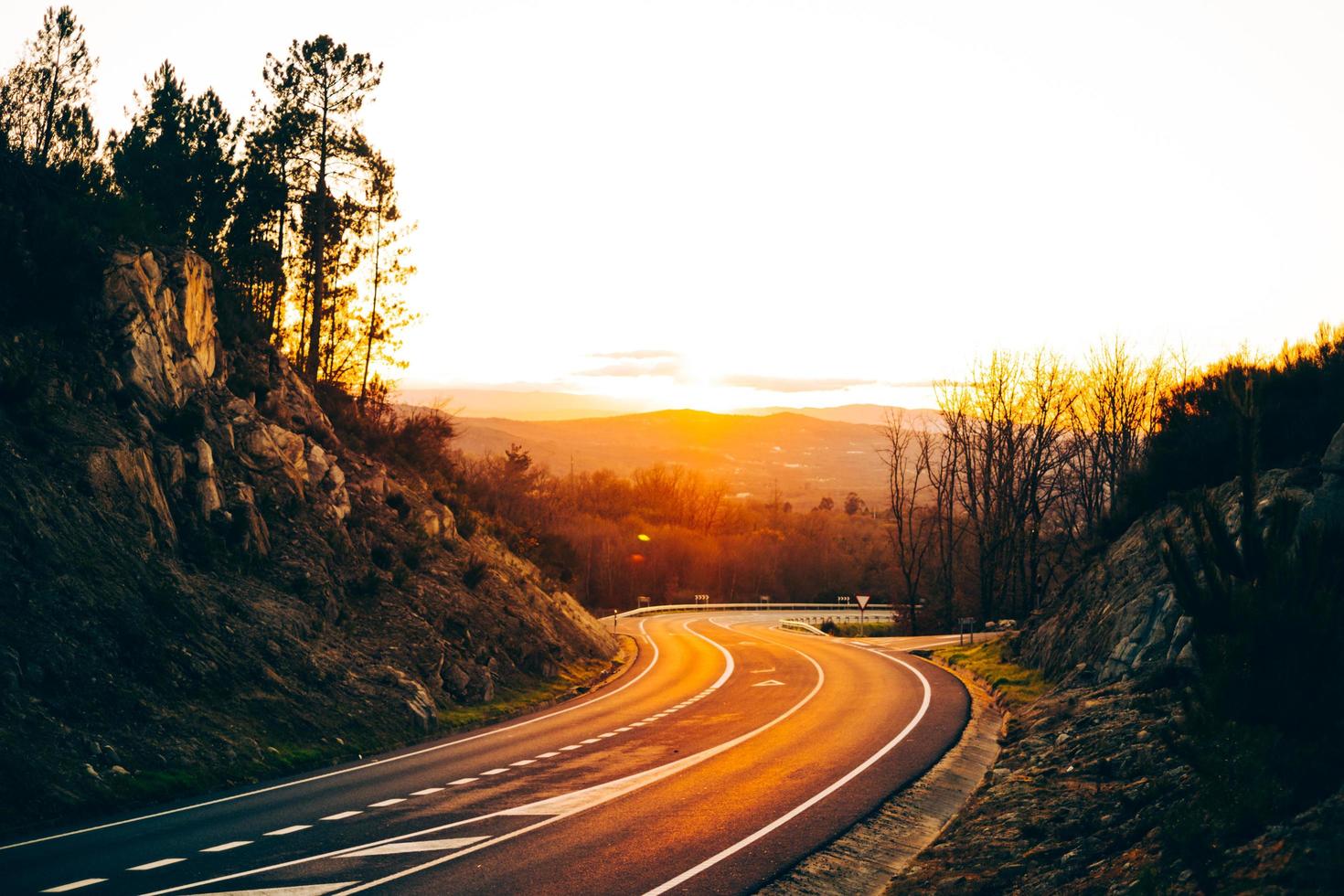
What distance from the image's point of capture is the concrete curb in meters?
10.4

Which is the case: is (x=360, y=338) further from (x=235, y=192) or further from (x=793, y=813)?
(x=793, y=813)

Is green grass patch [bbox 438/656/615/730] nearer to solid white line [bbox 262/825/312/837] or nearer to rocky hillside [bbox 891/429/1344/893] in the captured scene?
solid white line [bbox 262/825/312/837]

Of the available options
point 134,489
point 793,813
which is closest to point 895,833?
point 793,813

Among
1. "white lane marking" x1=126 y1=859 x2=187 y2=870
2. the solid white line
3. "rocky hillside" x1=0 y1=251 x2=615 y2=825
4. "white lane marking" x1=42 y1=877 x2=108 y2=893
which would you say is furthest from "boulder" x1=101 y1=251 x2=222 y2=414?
"white lane marking" x1=42 y1=877 x2=108 y2=893

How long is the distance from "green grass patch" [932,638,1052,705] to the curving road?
144cm

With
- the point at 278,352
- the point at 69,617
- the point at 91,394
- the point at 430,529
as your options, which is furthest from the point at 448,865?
the point at 278,352

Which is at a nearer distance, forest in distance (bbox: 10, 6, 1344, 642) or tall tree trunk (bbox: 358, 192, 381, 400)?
forest in distance (bbox: 10, 6, 1344, 642)

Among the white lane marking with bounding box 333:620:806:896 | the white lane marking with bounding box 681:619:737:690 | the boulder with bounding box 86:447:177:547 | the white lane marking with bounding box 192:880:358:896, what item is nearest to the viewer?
the white lane marking with bounding box 192:880:358:896

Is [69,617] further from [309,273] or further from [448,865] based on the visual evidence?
[309,273]

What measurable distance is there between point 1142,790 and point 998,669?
18.3 meters

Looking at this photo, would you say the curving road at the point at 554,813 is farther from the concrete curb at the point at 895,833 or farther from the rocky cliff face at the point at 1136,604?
the rocky cliff face at the point at 1136,604

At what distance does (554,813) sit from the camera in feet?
44.2

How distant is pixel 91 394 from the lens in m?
21.2

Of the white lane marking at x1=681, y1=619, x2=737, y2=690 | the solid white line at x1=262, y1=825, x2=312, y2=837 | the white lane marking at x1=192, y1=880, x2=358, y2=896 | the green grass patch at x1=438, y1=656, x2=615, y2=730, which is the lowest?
the white lane marking at x1=681, y1=619, x2=737, y2=690
